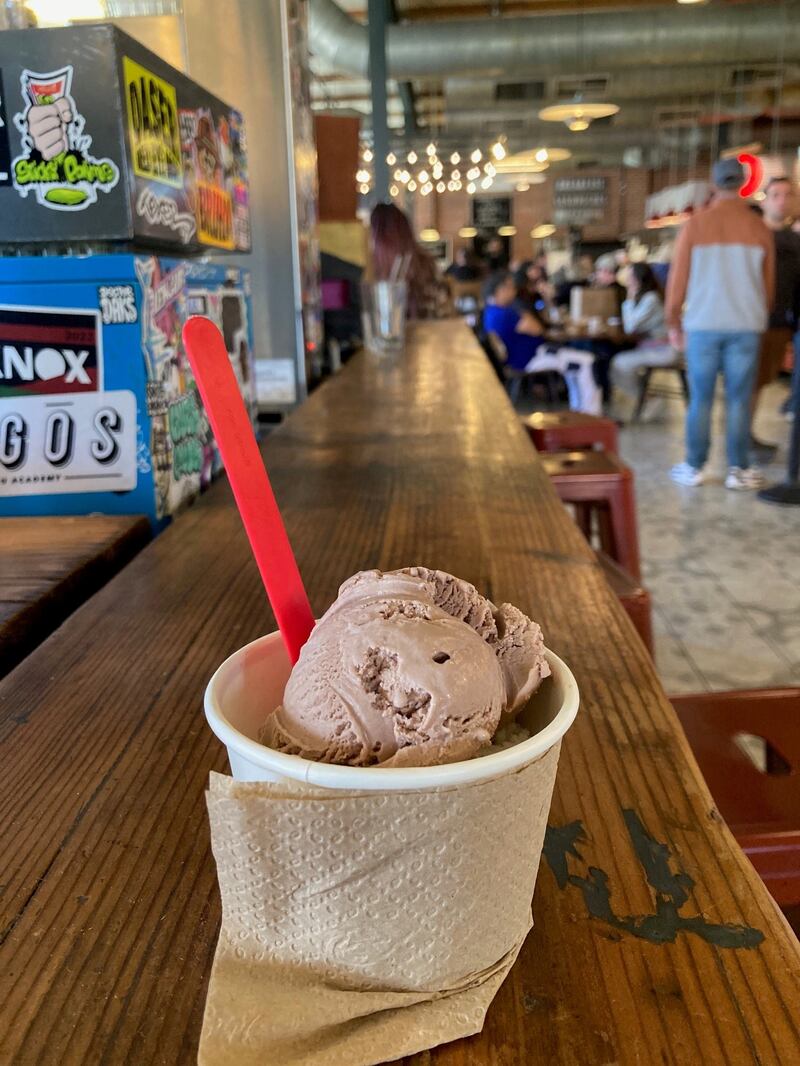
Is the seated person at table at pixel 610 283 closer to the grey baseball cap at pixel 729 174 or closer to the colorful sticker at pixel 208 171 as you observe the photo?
the grey baseball cap at pixel 729 174

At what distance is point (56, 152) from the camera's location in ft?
3.56

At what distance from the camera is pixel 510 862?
0.37m

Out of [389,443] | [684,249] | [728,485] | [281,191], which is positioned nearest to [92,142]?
[389,443]

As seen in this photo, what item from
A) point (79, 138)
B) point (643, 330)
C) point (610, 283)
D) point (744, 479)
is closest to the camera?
point (79, 138)

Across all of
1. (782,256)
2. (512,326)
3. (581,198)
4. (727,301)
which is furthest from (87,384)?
(581,198)

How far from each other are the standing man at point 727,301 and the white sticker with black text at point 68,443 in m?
4.20

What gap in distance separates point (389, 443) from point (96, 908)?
1.32 m

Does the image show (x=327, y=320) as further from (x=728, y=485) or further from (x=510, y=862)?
(x=510, y=862)

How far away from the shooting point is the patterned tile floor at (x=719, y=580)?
272 centimetres

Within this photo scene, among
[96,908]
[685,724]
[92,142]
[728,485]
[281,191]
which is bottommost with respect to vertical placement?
[728,485]

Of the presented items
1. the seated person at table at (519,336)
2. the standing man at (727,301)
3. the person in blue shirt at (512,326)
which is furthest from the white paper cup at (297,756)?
the person in blue shirt at (512,326)

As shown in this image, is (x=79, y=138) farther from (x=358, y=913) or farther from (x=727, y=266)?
(x=727, y=266)

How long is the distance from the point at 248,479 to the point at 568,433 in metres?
2.35

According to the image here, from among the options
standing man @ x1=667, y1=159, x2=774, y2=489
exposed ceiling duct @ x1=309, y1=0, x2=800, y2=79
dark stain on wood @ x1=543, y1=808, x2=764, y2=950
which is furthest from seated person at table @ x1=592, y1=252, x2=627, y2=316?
dark stain on wood @ x1=543, y1=808, x2=764, y2=950
